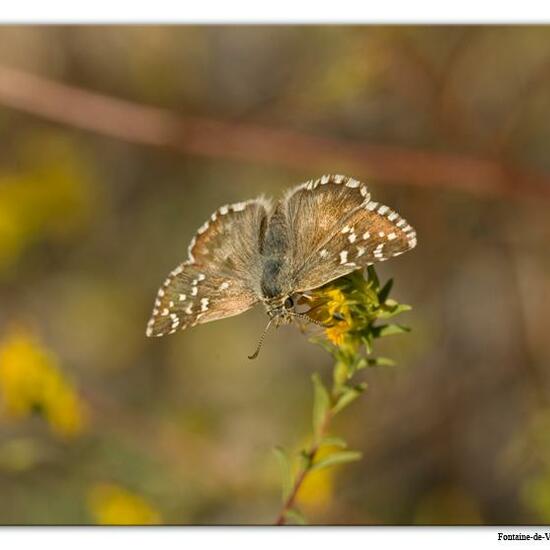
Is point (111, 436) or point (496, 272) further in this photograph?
point (496, 272)

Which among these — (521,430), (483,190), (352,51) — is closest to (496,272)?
(483,190)

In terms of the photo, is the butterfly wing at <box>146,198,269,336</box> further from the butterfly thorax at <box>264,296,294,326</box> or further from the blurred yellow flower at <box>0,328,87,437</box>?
the blurred yellow flower at <box>0,328,87,437</box>

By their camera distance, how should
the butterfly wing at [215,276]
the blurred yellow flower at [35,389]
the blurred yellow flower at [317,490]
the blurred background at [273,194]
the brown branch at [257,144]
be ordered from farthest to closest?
the brown branch at [257,144], the blurred background at [273,194], the blurred yellow flower at [317,490], the blurred yellow flower at [35,389], the butterfly wing at [215,276]

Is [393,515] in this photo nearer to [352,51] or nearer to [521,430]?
[521,430]

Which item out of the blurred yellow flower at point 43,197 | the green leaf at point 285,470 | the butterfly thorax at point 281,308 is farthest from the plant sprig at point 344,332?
the blurred yellow flower at point 43,197

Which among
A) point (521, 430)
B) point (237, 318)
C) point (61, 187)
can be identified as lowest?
point (521, 430)

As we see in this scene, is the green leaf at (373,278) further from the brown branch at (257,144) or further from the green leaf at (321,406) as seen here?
the brown branch at (257,144)
